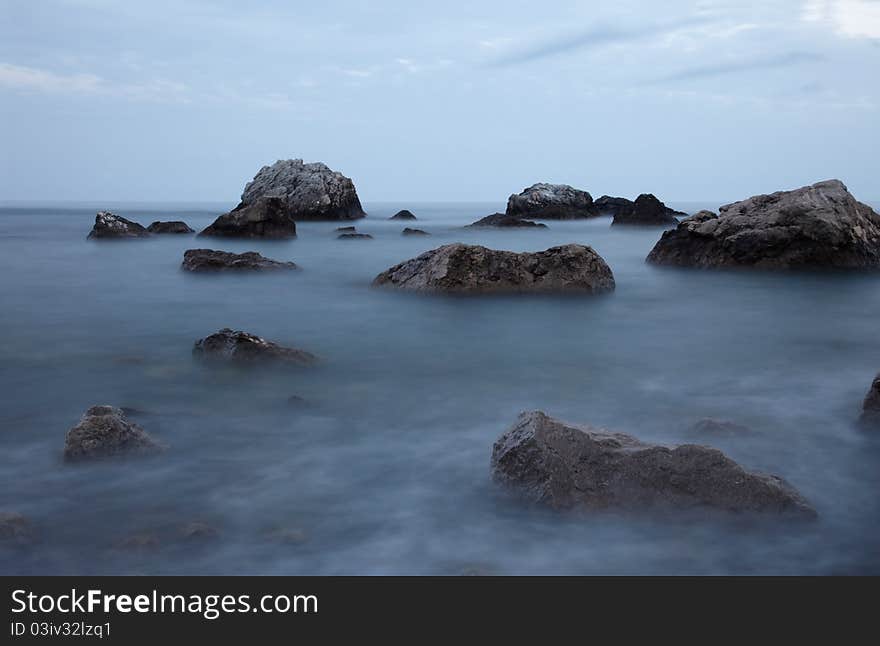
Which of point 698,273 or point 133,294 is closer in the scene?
point 133,294

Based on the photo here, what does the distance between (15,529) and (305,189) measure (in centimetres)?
4178

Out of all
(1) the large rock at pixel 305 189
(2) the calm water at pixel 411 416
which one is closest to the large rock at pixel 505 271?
(2) the calm water at pixel 411 416

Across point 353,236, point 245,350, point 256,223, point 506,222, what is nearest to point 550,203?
point 506,222

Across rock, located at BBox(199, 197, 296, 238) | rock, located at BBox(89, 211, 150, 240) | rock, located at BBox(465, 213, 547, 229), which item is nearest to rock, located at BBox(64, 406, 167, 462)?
rock, located at BBox(199, 197, 296, 238)

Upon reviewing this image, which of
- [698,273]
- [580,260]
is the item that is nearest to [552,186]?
[698,273]

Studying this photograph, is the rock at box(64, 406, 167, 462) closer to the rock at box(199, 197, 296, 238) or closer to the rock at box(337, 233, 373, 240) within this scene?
the rock at box(199, 197, 296, 238)

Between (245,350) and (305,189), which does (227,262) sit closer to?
(245,350)

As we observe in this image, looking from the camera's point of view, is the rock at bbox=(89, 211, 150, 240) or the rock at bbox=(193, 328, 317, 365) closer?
the rock at bbox=(193, 328, 317, 365)

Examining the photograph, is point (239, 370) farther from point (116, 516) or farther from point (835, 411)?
point (835, 411)

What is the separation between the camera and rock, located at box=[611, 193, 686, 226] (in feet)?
140

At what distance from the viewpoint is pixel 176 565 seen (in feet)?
13.4

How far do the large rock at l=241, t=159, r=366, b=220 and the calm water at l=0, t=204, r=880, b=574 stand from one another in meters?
29.5
